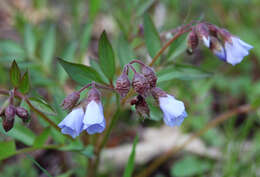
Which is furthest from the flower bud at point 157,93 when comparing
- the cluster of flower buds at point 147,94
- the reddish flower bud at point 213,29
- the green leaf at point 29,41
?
the green leaf at point 29,41

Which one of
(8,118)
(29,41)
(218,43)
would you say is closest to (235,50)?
(218,43)

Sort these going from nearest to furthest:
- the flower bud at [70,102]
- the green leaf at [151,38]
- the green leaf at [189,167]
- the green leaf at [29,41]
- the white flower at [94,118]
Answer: the white flower at [94,118] < the flower bud at [70,102] < the green leaf at [151,38] < the green leaf at [189,167] < the green leaf at [29,41]

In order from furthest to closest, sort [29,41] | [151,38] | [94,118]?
[29,41] → [151,38] → [94,118]

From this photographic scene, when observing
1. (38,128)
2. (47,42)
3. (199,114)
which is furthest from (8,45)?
(199,114)

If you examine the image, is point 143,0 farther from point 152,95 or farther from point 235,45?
point 152,95

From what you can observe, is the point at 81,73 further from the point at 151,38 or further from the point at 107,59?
the point at 151,38

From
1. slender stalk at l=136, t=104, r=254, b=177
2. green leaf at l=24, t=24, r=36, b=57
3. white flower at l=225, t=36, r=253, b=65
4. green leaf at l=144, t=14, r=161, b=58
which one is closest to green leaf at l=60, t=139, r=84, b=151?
green leaf at l=144, t=14, r=161, b=58

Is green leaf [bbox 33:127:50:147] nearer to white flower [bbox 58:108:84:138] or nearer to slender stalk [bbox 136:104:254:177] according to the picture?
white flower [bbox 58:108:84:138]

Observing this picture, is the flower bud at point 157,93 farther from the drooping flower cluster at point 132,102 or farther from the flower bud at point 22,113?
the flower bud at point 22,113
